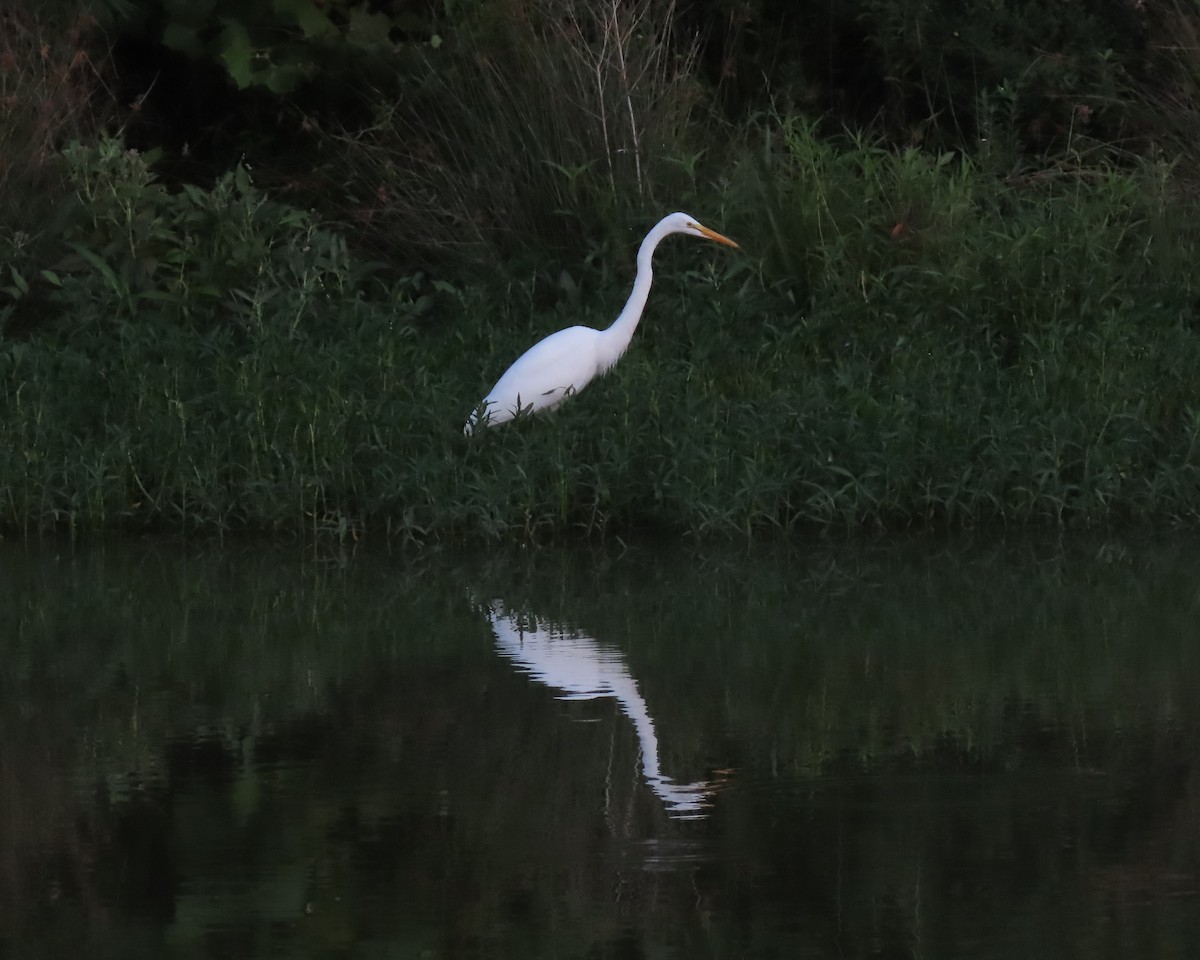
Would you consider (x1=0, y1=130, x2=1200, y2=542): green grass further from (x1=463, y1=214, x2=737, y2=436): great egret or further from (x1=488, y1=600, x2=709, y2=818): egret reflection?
(x1=488, y1=600, x2=709, y2=818): egret reflection

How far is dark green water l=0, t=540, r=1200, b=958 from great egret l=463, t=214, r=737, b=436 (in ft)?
4.77

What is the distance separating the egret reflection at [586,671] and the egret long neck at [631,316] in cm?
263

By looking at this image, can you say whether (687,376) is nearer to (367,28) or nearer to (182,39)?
(367,28)

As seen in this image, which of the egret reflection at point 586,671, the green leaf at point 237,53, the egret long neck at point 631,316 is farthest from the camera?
the green leaf at point 237,53

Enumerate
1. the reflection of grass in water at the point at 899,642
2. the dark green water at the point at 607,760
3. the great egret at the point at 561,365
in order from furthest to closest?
the great egret at the point at 561,365 → the reflection of grass in water at the point at 899,642 → the dark green water at the point at 607,760

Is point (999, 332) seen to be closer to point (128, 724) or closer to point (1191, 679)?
point (1191, 679)

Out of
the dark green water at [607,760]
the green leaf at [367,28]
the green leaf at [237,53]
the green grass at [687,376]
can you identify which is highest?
the green leaf at [367,28]

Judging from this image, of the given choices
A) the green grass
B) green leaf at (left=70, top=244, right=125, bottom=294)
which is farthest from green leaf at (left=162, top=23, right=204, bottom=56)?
green leaf at (left=70, top=244, right=125, bottom=294)

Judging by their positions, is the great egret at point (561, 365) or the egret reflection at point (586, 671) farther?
the great egret at point (561, 365)

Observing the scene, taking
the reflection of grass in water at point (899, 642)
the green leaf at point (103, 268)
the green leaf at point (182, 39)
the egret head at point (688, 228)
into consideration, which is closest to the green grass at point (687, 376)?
the green leaf at point (103, 268)

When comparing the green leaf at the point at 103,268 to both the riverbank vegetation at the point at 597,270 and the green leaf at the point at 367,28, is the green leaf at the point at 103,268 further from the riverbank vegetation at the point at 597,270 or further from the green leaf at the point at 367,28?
the green leaf at the point at 367,28

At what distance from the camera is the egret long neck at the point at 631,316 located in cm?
826

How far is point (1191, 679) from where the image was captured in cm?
473

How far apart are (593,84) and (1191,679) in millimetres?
5712
